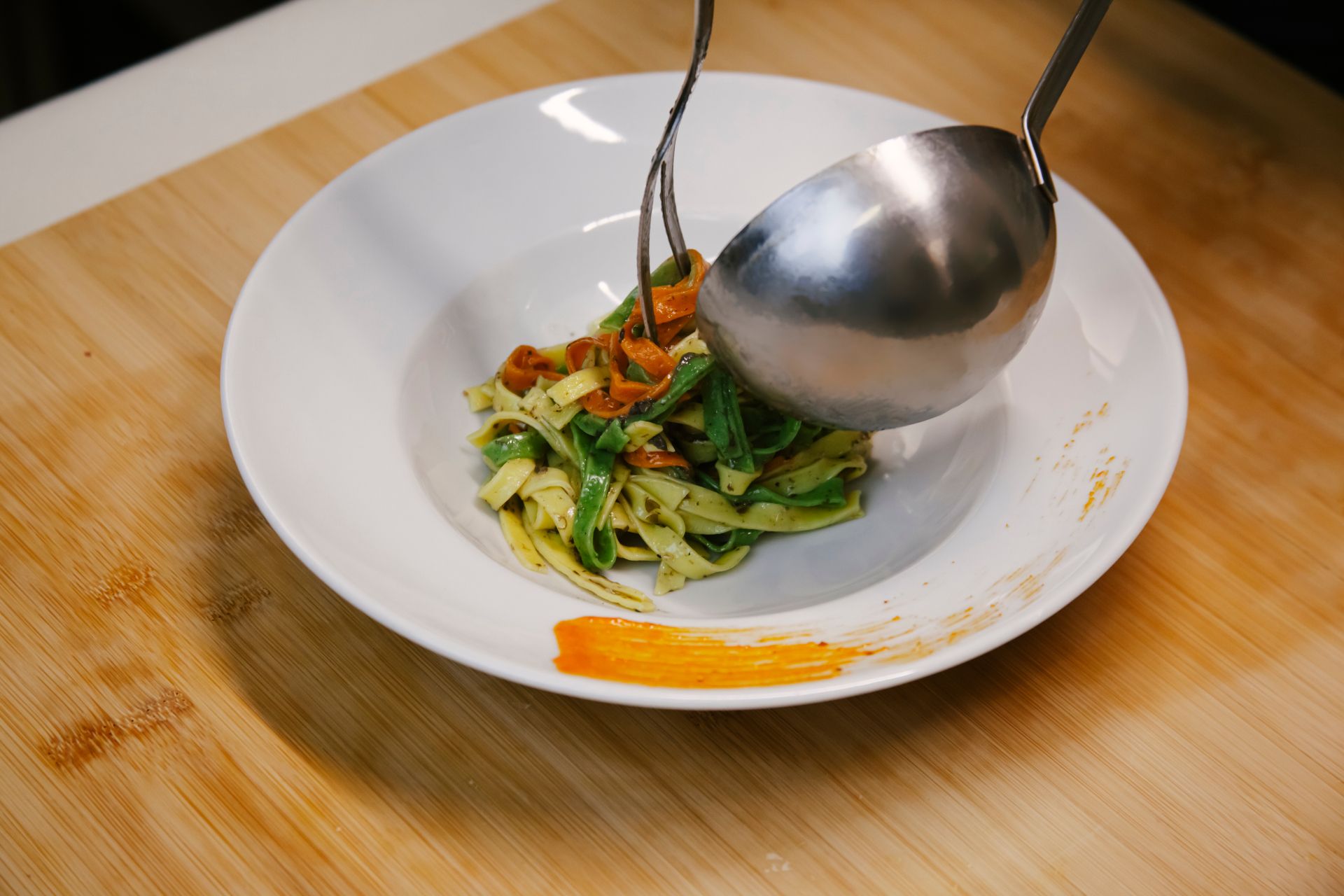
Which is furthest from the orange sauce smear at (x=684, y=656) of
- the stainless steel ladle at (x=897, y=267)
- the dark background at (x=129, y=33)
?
the dark background at (x=129, y=33)

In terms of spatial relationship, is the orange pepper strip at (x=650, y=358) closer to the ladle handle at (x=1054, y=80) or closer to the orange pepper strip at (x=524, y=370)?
the orange pepper strip at (x=524, y=370)

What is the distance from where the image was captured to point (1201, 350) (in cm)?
225

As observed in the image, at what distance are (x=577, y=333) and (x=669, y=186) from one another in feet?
1.68

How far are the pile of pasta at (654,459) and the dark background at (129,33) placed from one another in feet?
8.79

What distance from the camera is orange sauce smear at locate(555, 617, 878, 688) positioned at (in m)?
1.39

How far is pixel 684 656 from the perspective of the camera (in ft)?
4.82

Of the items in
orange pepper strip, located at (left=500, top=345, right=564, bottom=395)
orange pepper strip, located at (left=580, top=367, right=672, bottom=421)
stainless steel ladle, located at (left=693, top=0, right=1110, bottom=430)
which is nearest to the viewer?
stainless steel ladle, located at (left=693, top=0, right=1110, bottom=430)

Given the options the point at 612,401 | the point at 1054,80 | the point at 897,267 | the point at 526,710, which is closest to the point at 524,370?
the point at 612,401

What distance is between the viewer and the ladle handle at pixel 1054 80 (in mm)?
1535

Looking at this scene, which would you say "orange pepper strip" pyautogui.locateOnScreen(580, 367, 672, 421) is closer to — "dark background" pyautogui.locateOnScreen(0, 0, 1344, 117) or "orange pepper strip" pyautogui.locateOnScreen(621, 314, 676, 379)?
"orange pepper strip" pyautogui.locateOnScreen(621, 314, 676, 379)

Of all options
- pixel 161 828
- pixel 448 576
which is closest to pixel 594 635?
pixel 448 576

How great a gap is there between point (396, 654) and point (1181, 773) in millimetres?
1151

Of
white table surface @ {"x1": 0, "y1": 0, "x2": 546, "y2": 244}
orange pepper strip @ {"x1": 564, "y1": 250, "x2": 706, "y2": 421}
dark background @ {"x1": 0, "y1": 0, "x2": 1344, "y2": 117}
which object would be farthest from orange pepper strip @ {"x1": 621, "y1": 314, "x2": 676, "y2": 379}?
dark background @ {"x1": 0, "y1": 0, "x2": 1344, "y2": 117}

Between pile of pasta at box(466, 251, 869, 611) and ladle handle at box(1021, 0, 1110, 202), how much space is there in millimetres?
546
